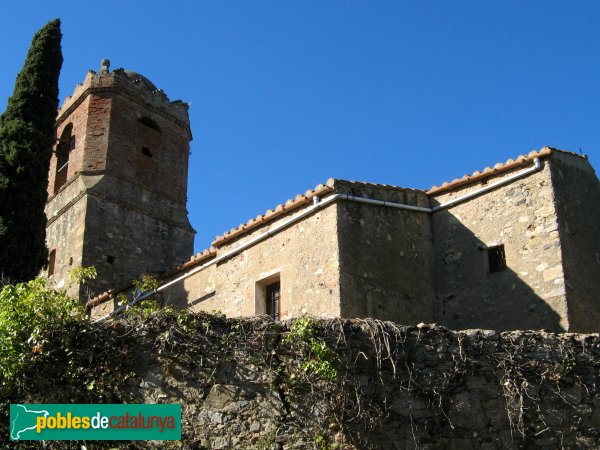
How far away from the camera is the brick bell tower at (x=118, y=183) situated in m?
19.3

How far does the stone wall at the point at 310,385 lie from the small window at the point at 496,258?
444cm

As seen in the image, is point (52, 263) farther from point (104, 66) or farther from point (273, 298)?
point (273, 298)

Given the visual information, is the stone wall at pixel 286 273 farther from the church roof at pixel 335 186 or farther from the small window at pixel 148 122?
the small window at pixel 148 122

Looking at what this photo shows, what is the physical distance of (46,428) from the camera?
7.43 m

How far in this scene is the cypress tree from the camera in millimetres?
13648

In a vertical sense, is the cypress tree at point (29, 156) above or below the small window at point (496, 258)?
above

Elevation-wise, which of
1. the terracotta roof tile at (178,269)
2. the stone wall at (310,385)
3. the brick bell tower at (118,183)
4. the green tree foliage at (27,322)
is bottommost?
the stone wall at (310,385)

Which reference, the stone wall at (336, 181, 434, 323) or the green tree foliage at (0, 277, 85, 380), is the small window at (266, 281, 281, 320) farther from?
the green tree foliage at (0, 277, 85, 380)

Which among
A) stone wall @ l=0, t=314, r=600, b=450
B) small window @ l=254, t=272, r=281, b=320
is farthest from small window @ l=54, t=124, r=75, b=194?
stone wall @ l=0, t=314, r=600, b=450

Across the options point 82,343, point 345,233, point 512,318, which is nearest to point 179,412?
point 82,343

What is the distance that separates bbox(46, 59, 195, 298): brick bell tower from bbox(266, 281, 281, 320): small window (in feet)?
22.1

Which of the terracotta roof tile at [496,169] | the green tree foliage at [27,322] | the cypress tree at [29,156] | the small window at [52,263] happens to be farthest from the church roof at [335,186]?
the small window at [52,263]

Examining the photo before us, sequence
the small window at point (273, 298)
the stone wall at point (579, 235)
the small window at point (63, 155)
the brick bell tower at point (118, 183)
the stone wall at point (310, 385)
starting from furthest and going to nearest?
the small window at point (63, 155), the brick bell tower at point (118, 183), the small window at point (273, 298), the stone wall at point (579, 235), the stone wall at point (310, 385)

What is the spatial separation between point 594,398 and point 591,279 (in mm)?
4302
